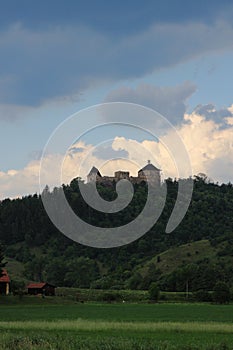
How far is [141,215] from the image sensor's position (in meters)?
196

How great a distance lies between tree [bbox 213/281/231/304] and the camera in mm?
100625

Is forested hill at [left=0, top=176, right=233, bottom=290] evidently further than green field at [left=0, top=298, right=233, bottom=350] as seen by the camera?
Yes

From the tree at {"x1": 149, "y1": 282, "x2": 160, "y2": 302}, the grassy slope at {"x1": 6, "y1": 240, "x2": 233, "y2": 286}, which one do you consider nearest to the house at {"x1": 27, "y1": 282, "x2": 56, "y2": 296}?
the tree at {"x1": 149, "y1": 282, "x2": 160, "y2": 302}

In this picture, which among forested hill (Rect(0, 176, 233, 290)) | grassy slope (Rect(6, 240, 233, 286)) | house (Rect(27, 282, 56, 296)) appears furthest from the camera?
grassy slope (Rect(6, 240, 233, 286))

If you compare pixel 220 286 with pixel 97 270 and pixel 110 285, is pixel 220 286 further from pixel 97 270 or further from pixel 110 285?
pixel 97 270

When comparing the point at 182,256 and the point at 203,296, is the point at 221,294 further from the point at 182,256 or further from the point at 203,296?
the point at 182,256

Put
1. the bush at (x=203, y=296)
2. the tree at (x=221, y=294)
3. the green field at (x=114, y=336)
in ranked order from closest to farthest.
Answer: the green field at (x=114, y=336), the tree at (x=221, y=294), the bush at (x=203, y=296)

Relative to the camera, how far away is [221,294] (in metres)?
100

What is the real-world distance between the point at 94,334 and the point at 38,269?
443ft

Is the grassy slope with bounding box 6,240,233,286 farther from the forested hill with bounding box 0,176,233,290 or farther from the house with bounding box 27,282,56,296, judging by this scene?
the house with bounding box 27,282,56,296

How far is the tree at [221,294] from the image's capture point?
101m

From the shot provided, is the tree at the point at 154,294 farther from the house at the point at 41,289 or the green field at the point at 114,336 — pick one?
the green field at the point at 114,336

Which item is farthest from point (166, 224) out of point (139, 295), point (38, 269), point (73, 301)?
point (73, 301)

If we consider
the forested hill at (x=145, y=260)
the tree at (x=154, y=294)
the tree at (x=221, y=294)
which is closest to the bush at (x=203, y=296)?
the tree at (x=221, y=294)
